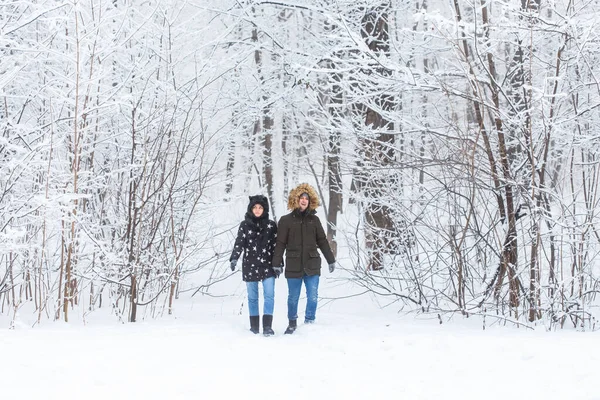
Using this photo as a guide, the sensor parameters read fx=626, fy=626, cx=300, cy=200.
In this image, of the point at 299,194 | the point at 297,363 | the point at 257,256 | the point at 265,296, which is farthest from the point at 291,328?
the point at 299,194

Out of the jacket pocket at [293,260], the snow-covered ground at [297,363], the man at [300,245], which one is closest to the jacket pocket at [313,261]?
the man at [300,245]

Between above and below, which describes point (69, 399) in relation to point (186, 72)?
below

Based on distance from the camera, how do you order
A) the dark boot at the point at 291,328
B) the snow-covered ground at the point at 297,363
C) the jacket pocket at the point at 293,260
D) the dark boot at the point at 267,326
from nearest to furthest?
the snow-covered ground at the point at 297,363, the dark boot at the point at 267,326, the dark boot at the point at 291,328, the jacket pocket at the point at 293,260

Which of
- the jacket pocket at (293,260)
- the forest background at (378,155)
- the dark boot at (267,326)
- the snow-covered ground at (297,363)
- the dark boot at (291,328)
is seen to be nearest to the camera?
the snow-covered ground at (297,363)

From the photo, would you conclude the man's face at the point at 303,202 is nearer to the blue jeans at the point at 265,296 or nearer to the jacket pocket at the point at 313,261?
the jacket pocket at the point at 313,261

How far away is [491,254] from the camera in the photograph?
6816 millimetres

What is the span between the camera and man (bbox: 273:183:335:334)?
19.1 ft

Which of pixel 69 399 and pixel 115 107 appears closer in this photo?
pixel 69 399

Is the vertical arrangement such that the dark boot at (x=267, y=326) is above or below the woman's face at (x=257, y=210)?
below

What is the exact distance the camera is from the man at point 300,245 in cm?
582

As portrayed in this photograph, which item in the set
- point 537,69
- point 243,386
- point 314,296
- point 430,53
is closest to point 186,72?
point 430,53

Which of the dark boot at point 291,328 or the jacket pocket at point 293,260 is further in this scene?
the jacket pocket at point 293,260

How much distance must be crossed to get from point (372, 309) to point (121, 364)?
12.9 feet

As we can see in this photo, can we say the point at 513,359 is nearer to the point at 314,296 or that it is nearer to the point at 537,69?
the point at 314,296
